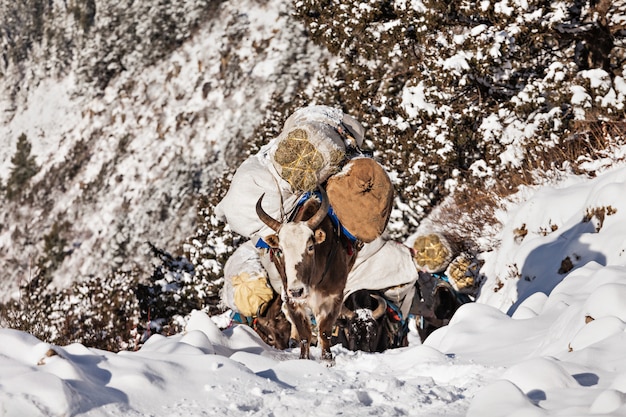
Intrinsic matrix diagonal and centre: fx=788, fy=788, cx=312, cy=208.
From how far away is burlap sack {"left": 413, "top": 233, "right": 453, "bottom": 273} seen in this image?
10.1 meters

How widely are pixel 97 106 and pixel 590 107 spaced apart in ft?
198

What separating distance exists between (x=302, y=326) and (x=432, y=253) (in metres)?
3.57

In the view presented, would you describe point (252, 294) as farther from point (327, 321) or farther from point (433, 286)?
point (433, 286)

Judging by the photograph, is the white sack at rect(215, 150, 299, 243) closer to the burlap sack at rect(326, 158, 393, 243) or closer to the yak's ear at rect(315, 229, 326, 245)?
the burlap sack at rect(326, 158, 393, 243)

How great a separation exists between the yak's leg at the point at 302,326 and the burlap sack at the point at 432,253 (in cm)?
326

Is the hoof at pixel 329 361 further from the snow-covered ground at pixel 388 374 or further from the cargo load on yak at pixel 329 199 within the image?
the cargo load on yak at pixel 329 199

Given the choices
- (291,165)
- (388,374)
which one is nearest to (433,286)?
(291,165)

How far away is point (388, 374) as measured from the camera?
491 centimetres

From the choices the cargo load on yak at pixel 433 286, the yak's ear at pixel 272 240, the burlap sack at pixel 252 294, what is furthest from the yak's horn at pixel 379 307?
the yak's ear at pixel 272 240

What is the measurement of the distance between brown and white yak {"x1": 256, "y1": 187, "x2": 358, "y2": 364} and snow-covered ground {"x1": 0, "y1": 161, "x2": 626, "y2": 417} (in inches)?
25.7

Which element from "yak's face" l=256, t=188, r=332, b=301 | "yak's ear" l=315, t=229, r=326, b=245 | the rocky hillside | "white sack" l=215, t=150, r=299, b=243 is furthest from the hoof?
the rocky hillside

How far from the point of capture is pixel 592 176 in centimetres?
1043

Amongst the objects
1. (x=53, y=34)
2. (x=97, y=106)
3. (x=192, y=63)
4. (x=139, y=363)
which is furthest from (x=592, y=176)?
(x=53, y=34)

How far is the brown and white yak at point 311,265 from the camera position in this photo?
21.6ft
